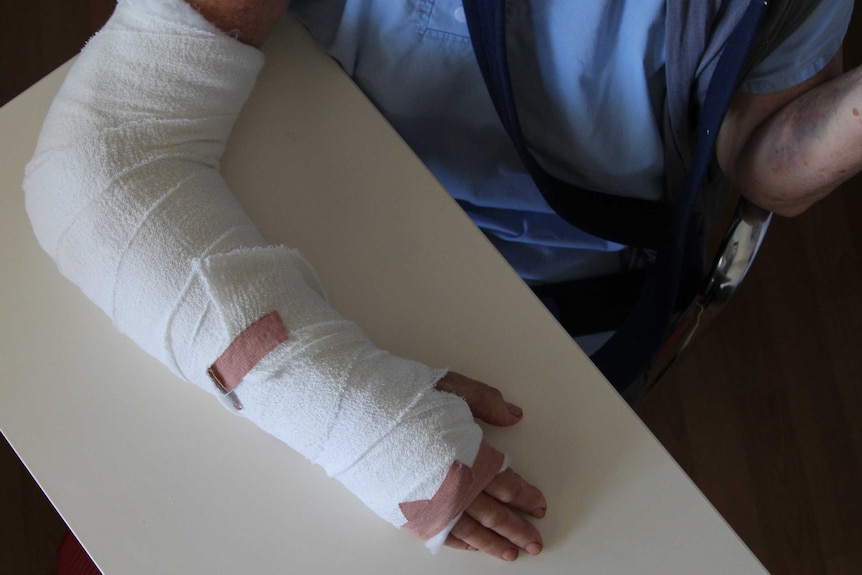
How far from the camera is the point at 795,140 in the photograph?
742 mm

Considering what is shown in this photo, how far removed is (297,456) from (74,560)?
38 centimetres

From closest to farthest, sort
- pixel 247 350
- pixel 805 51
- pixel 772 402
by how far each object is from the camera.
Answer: pixel 247 350 → pixel 805 51 → pixel 772 402

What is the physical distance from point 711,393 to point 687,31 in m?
0.86

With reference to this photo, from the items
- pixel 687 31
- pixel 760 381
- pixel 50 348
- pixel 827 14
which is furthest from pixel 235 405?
pixel 760 381

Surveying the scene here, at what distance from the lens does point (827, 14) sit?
676 mm

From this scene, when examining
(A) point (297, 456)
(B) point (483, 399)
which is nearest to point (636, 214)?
(B) point (483, 399)

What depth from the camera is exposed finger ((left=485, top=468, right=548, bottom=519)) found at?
59cm

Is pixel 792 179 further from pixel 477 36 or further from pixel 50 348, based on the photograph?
pixel 50 348

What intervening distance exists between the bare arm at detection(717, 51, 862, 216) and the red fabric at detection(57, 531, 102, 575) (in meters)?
0.74

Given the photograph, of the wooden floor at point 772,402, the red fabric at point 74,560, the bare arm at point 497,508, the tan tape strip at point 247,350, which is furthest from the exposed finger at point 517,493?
the wooden floor at point 772,402

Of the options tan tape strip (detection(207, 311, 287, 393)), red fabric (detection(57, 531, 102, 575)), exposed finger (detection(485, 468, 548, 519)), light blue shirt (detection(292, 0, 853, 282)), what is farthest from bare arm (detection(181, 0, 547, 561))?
red fabric (detection(57, 531, 102, 575))

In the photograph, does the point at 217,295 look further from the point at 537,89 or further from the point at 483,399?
the point at 537,89

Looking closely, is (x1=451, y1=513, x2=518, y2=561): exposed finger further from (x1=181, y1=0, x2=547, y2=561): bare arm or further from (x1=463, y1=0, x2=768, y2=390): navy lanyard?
(x1=463, y1=0, x2=768, y2=390): navy lanyard

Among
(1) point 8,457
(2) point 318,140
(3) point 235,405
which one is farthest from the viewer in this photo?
(1) point 8,457
